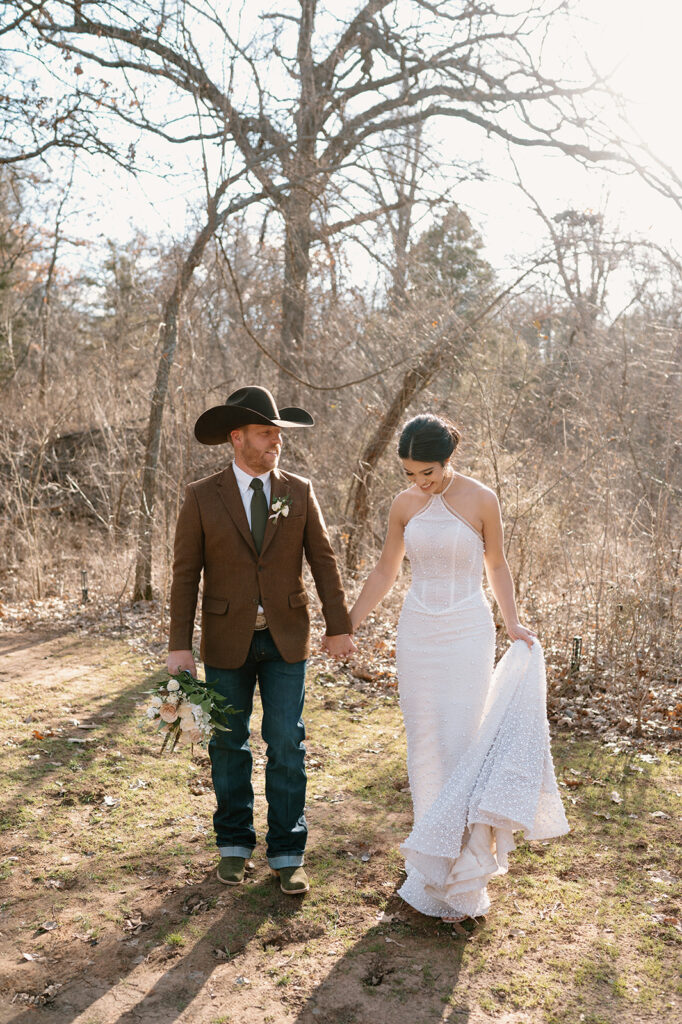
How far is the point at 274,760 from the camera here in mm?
3904

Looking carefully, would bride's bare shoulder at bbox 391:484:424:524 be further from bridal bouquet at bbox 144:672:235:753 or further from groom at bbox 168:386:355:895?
bridal bouquet at bbox 144:672:235:753

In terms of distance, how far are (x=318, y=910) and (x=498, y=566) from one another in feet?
5.58

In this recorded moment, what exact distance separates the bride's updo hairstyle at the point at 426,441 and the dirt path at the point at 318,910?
6.48 feet

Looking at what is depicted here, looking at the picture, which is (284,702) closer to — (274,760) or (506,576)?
(274,760)

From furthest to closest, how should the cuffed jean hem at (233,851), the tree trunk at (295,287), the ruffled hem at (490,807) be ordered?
1. the tree trunk at (295,287)
2. the cuffed jean hem at (233,851)
3. the ruffled hem at (490,807)

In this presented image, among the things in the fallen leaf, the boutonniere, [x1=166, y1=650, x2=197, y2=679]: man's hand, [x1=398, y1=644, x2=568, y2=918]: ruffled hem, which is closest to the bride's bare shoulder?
the boutonniere

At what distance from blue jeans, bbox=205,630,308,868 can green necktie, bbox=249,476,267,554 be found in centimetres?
42

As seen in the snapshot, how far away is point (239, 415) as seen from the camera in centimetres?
384

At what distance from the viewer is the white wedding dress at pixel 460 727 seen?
137 inches

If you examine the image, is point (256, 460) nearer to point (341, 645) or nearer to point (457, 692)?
point (341, 645)

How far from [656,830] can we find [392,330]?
7.73m

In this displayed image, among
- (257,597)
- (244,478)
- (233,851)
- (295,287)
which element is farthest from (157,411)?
(233,851)

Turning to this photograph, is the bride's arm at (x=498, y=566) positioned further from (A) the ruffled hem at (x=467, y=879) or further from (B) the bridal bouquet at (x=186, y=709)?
(B) the bridal bouquet at (x=186, y=709)

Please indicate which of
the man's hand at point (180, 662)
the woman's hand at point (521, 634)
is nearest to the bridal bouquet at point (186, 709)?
the man's hand at point (180, 662)
